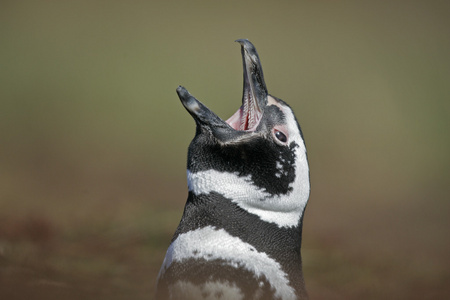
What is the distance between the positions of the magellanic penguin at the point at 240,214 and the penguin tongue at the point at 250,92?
0.10 ft

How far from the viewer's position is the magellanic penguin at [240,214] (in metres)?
0.74

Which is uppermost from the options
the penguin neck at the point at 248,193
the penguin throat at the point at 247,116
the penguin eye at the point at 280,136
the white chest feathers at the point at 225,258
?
the penguin throat at the point at 247,116

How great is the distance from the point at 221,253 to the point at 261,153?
16 cm

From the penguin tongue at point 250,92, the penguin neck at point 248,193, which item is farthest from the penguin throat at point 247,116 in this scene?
the penguin neck at point 248,193

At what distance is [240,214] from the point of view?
2.56 ft

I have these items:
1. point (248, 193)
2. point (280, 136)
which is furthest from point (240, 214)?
point (280, 136)

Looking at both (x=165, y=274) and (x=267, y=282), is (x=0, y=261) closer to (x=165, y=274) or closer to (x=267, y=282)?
(x=165, y=274)

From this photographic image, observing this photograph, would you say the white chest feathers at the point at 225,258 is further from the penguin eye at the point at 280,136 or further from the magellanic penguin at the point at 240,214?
the penguin eye at the point at 280,136

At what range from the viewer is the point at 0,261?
129 cm

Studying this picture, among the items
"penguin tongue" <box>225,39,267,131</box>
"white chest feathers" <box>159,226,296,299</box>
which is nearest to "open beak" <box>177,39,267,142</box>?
"penguin tongue" <box>225,39,267,131</box>

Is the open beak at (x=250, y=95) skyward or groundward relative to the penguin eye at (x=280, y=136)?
skyward

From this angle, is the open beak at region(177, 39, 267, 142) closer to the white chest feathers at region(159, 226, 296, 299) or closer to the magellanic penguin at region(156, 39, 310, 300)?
the magellanic penguin at region(156, 39, 310, 300)

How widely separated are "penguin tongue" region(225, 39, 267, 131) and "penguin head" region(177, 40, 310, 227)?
0.12 feet

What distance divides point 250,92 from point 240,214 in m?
0.20
